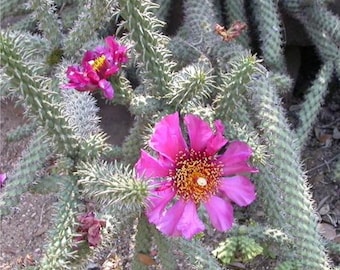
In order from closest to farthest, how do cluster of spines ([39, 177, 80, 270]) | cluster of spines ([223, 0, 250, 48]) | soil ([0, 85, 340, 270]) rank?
1. cluster of spines ([39, 177, 80, 270])
2. soil ([0, 85, 340, 270])
3. cluster of spines ([223, 0, 250, 48])

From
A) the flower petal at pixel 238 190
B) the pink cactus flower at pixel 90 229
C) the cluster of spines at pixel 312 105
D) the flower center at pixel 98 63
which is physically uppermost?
the flower center at pixel 98 63

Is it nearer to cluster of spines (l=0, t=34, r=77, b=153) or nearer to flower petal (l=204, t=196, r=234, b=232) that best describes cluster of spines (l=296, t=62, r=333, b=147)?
flower petal (l=204, t=196, r=234, b=232)

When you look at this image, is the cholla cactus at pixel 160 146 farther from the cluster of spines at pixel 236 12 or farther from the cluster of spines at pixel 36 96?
the cluster of spines at pixel 236 12

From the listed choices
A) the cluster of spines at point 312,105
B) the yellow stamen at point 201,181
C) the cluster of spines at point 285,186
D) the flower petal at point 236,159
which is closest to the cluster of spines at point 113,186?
the yellow stamen at point 201,181

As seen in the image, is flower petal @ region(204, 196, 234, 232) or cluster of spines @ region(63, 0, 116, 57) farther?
cluster of spines @ region(63, 0, 116, 57)

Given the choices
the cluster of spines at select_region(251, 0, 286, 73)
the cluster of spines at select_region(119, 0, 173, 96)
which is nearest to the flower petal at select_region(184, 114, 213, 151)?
the cluster of spines at select_region(119, 0, 173, 96)

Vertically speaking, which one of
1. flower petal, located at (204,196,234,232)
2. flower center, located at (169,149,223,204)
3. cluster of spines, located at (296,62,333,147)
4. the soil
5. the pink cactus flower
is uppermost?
flower center, located at (169,149,223,204)

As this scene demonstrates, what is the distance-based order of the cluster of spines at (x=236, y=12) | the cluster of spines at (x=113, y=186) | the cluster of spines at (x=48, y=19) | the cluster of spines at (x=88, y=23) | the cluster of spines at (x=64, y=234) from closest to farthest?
the cluster of spines at (x=113, y=186), the cluster of spines at (x=64, y=234), the cluster of spines at (x=88, y=23), the cluster of spines at (x=48, y=19), the cluster of spines at (x=236, y=12)

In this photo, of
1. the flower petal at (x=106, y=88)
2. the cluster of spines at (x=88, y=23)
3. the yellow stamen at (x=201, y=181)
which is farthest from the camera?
the cluster of spines at (x=88, y=23)

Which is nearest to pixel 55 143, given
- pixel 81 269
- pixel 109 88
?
pixel 109 88

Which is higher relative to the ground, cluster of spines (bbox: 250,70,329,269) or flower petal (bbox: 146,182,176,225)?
flower petal (bbox: 146,182,176,225)
